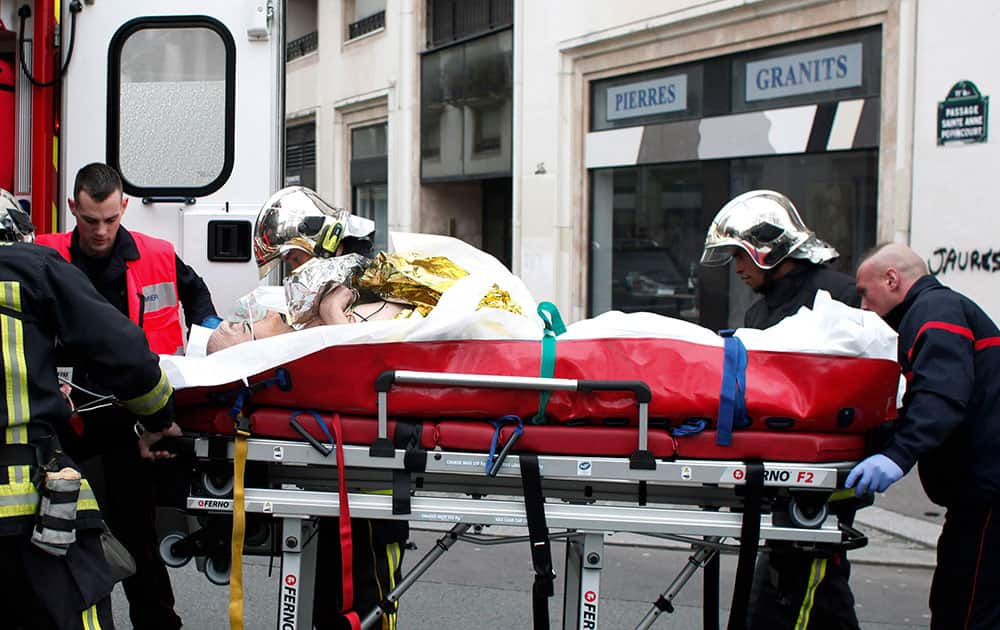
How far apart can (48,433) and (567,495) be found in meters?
1.43

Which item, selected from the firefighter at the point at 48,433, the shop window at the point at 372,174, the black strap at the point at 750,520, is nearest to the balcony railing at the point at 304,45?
the shop window at the point at 372,174

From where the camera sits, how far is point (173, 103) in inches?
187

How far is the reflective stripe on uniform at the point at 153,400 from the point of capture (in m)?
3.06

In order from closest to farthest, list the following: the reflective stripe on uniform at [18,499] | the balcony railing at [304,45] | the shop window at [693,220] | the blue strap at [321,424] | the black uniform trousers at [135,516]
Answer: the reflective stripe on uniform at [18,499]
the blue strap at [321,424]
the black uniform trousers at [135,516]
the shop window at [693,220]
the balcony railing at [304,45]

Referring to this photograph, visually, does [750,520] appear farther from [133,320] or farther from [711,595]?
[133,320]

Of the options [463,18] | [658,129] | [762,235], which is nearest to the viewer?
[762,235]

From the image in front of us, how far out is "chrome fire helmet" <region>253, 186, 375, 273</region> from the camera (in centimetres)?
387

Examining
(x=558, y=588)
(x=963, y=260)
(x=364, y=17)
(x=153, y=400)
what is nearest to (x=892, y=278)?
(x=153, y=400)

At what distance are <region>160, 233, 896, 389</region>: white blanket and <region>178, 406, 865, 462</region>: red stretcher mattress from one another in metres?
0.24

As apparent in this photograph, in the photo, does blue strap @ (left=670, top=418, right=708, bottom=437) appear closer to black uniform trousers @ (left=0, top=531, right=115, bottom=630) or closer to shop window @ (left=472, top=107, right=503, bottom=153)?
black uniform trousers @ (left=0, top=531, right=115, bottom=630)

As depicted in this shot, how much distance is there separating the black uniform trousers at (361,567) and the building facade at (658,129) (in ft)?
19.5

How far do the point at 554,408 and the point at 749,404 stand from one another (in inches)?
21.1

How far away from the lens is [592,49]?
1257cm

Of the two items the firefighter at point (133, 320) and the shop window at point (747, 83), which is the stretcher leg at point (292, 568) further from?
the shop window at point (747, 83)
